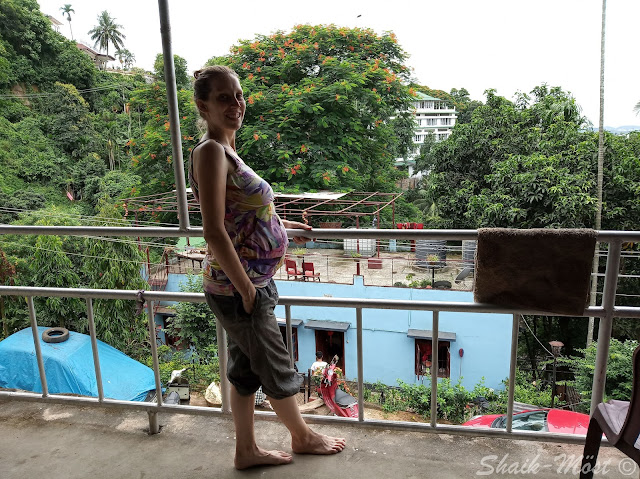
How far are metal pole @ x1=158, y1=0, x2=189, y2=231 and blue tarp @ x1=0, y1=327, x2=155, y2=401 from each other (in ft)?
7.30

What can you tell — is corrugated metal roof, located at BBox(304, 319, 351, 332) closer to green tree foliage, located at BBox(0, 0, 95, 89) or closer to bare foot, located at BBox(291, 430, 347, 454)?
bare foot, located at BBox(291, 430, 347, 454)

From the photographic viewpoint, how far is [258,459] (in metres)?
1.54

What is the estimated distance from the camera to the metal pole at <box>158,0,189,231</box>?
4.91 ft

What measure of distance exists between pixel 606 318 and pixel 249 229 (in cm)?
120

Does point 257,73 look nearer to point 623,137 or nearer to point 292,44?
point 292,44

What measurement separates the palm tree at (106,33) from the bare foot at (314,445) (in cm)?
306

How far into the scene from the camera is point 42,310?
531 cm

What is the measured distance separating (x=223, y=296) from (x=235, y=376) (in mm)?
293

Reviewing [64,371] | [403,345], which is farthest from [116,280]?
[403,345]

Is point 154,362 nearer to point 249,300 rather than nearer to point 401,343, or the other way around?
point 249,300

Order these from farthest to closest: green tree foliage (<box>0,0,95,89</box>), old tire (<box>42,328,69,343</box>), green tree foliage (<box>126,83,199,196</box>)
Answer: green tree foliage (<box>0,0,95,89</box>) < old tire (<box>42,328,69,343</box>) < green tree foliage (<box>126,83,199,196</box>)

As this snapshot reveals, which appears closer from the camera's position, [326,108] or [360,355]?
[360,355]

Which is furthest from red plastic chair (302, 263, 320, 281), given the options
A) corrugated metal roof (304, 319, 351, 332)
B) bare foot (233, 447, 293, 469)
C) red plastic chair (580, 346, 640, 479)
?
red plastic chair (580, 346, 640, 479)

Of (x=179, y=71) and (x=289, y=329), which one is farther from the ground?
(x=179, y=71)
